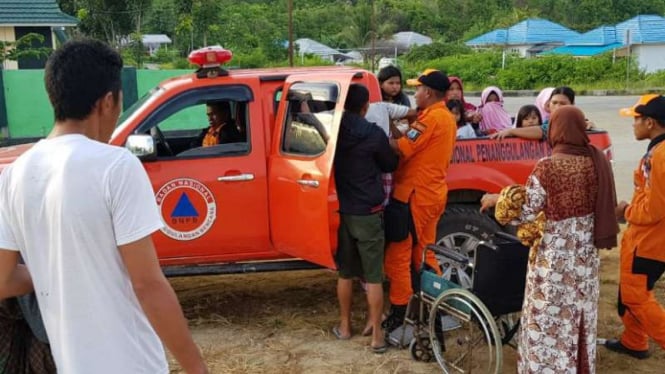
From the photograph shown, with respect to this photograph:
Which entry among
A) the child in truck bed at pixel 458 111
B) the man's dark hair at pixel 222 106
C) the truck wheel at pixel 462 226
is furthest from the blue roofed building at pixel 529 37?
the man's dark hair at pixel 222 106

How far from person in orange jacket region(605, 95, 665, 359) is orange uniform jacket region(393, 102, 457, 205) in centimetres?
115

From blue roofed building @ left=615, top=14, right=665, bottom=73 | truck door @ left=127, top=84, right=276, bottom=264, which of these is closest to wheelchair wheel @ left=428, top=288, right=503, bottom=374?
truck door @ left=127, top=84, right=276, bottom=264

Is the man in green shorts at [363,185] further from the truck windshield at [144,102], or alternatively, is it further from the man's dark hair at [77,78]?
the man's dark hair at [77,78]

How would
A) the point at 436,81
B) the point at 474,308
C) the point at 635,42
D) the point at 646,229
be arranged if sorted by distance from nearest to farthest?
the point at 474,308 < the point at 646,229 < the point at 436,81 < the point at 635,42

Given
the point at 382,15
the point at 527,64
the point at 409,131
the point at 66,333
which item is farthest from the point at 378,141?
the point at 382,15

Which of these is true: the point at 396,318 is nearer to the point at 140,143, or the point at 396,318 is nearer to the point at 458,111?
the point at 140,143

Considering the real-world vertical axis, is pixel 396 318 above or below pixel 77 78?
below

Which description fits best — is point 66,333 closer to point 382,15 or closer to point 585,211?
point 585,211

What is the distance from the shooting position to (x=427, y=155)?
15.6 ft

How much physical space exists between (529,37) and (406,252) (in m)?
43.4

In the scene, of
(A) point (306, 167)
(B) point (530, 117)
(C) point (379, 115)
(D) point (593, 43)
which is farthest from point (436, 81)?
(D) point (593, 43)

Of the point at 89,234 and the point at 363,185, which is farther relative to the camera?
the point at 363,185

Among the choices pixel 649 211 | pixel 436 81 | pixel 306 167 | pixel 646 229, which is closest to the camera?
pixel 649 211

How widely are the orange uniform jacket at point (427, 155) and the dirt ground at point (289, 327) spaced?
1.08 m
